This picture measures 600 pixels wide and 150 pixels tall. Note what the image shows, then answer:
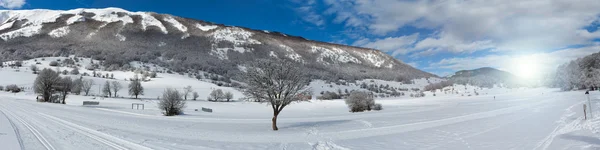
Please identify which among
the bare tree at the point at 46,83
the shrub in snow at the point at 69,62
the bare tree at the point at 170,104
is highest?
the shrub in snow at the point at 69,62

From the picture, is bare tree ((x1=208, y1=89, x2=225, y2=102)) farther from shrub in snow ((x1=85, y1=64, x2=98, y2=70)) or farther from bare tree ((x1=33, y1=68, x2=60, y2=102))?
shrub in snow ((x1=85, y1=64, x2=98, y2=70))

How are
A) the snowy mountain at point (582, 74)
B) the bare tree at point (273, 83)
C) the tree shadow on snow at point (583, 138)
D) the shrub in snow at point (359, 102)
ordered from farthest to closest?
the snowy mountain at point (582, 74), the shrub in snow at point (359, 102), the bare tree at point (273, 83), the tree shadow on snow at point (583, 138)

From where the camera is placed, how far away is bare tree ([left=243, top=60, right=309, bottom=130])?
23.4 m

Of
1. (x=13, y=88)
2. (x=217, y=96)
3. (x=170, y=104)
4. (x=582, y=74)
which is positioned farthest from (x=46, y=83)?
(x=582, y=74)

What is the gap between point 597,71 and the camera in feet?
293

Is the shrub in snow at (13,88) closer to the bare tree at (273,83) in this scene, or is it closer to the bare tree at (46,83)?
the bare tree at (46,83)

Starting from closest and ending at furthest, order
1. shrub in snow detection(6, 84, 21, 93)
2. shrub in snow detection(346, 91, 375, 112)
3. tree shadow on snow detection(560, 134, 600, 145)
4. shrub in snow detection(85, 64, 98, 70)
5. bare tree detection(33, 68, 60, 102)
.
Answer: tree shadow on snow detection(560, 134, 600, 145)
shrub in snow detection(346, 91, 375, 112)
bare tree detection(33, 68, 60, 102)
shrub in snow detection(6, 84, 21, 93)
shrub in snow detection(85, 64, 98, 70)

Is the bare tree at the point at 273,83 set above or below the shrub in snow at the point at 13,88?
below

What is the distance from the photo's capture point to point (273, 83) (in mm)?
23531

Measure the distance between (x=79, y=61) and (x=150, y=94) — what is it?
94856mm

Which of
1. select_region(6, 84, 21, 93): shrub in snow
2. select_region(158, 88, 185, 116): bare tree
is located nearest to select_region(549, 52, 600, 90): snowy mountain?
select_region(158, 88, 185, 116): bare tree

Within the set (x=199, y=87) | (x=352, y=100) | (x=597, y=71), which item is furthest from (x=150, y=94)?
(x=597, y=71)

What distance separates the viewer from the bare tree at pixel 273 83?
76.7ft

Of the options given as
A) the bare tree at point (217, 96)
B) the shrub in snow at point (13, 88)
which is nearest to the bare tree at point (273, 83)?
the bare tree at point (217, 96)
